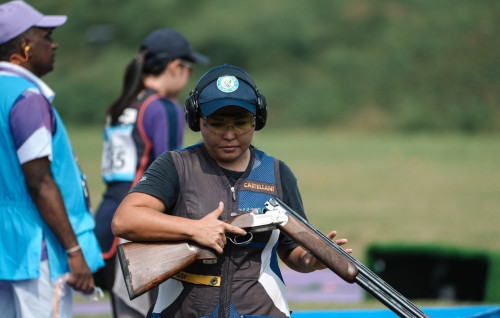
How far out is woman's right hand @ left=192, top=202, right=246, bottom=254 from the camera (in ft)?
11.8

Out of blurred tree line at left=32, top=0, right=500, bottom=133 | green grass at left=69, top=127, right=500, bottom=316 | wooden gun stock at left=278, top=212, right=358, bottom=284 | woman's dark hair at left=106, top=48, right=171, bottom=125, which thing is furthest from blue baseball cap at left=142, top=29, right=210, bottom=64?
blurred tree line at left=32, top=0, right=500, bottom=133

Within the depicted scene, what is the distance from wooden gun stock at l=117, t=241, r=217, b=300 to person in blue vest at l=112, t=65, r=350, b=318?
0.04 metres

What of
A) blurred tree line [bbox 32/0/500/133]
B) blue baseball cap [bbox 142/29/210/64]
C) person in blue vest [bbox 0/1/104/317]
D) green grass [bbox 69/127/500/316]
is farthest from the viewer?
blurred tree line [bbox 32/0/500/133]

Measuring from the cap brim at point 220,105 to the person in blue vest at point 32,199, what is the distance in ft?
4.00

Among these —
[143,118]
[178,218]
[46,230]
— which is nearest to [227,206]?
[178,218]

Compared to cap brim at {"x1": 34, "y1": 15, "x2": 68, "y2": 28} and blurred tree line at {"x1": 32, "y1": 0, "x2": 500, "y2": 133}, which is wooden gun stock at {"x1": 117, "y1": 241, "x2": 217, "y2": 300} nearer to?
cap brim at {"x1": 34, "y1": 15, "x2": 68, "y2": 28}

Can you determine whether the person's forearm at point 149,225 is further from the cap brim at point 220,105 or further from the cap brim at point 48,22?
the cap brim at point 48,22

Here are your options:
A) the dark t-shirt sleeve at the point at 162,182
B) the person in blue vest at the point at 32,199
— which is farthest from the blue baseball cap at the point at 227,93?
the person in blue vest at the point at 32,199

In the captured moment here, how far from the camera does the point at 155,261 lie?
3.61 metres

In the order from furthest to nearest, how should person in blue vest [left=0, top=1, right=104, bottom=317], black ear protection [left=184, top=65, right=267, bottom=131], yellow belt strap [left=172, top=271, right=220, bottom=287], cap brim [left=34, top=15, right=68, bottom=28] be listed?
cap brim [left=34, top=15, right=68, bottom=28]
person in blue vest [left=0, top=1, right=104, bottom=317]
black ear protection [left=184, top=65, right=267, bottom=131]
yellow belt strap [left=172, top=271, right=220, bottom=287]

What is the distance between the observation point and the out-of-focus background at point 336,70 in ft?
105

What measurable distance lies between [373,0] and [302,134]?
16475 mm

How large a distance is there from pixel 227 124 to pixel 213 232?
1.70ft

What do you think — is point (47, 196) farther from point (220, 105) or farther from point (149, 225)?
point (220, 105)
